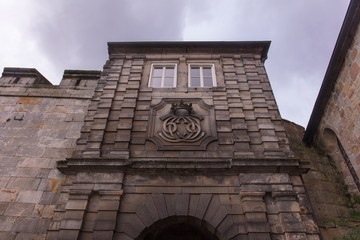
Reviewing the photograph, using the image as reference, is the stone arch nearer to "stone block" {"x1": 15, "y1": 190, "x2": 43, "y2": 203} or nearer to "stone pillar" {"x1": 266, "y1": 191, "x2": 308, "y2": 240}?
"stone pillar" {"x1": 266, "y1": 191, "x2": 308, "y2": 240}

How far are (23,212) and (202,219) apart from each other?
453cm

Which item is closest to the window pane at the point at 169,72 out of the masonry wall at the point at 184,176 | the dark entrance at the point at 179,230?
the masonry wall at the point at 184,176

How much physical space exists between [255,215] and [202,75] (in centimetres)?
576

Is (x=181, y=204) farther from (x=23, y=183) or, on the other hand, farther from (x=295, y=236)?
(x=23, y=183)

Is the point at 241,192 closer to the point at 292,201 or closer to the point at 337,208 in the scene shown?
the point at 292,201

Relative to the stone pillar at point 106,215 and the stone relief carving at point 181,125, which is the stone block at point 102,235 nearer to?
the stone pillar at point 106,215

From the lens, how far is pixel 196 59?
1031cm

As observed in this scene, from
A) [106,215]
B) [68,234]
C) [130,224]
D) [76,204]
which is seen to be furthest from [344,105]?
[68,234]

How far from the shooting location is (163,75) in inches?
382

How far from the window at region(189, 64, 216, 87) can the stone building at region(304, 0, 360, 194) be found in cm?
410

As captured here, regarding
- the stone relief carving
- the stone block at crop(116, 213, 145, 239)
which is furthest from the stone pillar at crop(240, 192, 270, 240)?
the stone block at crop(116, 213, 145, 239)

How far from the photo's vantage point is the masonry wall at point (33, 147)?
6152mm

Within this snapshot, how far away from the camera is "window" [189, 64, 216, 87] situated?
30.8ft

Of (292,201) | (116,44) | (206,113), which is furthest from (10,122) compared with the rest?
(292,201)
